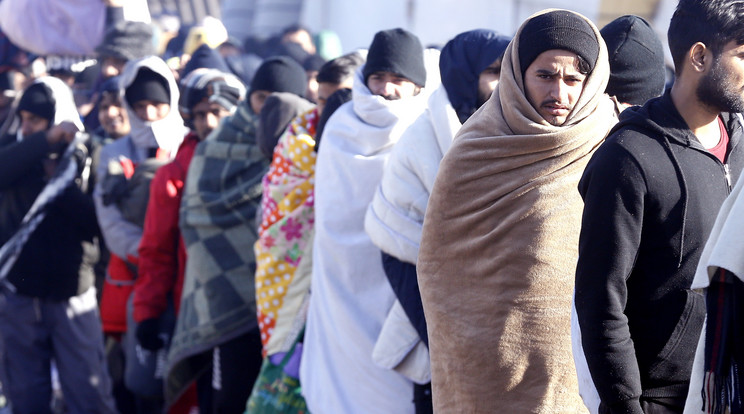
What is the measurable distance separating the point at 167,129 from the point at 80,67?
2.86m

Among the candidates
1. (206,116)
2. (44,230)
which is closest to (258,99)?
(206,116)

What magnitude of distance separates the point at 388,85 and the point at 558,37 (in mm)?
1225

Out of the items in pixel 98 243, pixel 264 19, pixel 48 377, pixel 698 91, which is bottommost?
pixel 264 19

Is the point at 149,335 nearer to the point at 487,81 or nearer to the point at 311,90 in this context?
the point at 487,81

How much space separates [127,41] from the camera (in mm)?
7367

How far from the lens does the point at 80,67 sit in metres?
8.14

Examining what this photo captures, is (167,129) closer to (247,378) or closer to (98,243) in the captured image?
(98,243)

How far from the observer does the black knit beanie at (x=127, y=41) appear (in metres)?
7.29

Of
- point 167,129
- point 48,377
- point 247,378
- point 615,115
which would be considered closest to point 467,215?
point 615,115

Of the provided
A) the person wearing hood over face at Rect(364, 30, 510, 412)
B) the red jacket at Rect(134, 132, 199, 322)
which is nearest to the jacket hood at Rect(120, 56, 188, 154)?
the red jacket at Rect(134, 132, 199, 322)

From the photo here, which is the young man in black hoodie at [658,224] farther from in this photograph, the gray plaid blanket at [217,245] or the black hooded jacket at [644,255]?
the gray plaid blanket at [217,245]

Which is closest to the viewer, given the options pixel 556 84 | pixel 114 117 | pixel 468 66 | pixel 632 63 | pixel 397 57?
pixel 556 84

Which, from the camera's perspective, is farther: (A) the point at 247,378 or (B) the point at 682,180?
(A) the point at 247,378

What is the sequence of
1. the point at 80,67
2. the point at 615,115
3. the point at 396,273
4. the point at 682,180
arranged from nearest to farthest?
the point at 682,180, the point at 615,115, the point at 396,273, the point at 80,67
